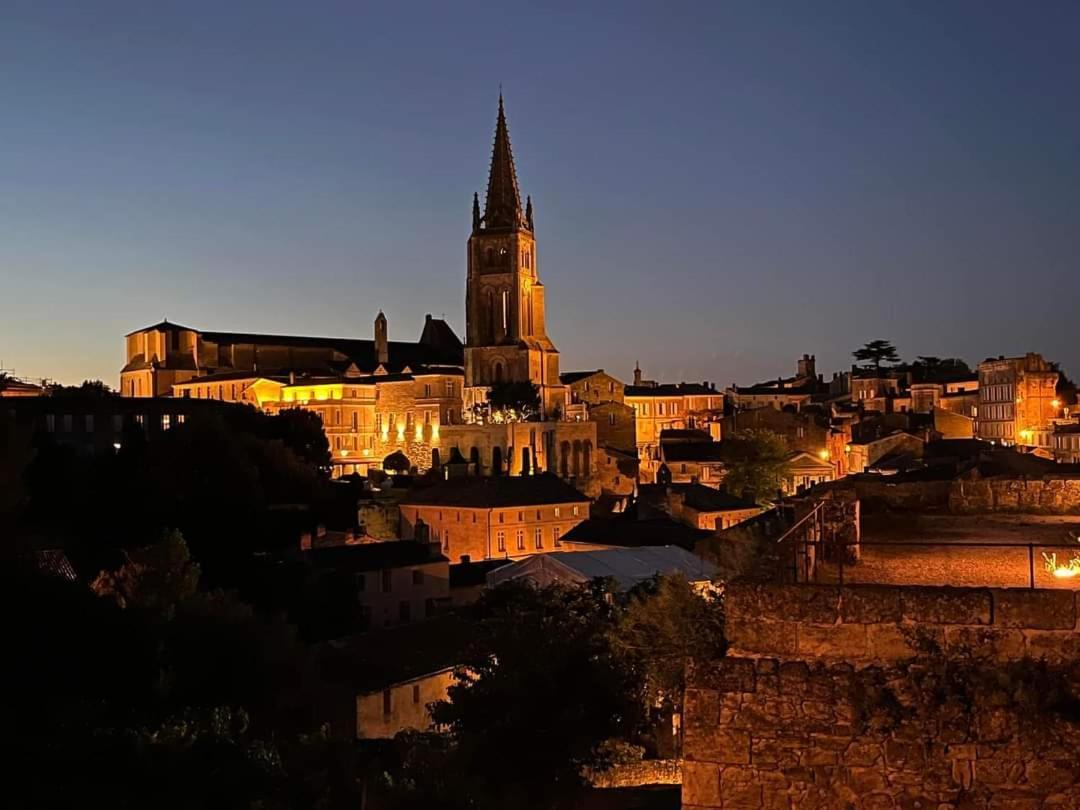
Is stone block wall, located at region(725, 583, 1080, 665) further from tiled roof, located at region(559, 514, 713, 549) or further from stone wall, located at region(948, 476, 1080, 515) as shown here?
tiled roof, located at region(559, 514, 713, 549)

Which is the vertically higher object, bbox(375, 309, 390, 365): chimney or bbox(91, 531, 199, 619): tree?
bbox(375, 309, 390, 365): chimney

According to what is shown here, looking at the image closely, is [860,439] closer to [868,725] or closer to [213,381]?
[213,381]

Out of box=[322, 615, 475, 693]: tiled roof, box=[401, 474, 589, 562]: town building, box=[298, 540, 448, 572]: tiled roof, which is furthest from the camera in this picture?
box=[401, 474, 589, 562]: town building

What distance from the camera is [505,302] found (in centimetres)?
10481

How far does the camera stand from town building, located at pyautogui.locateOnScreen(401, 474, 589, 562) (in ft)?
193

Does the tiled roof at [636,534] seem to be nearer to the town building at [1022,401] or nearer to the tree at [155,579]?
the tree at [155,579]

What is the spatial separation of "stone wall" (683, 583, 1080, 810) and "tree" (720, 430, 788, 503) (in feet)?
233

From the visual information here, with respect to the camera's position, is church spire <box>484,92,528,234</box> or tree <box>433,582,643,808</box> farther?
church spire <box>484,92,528,234</box>

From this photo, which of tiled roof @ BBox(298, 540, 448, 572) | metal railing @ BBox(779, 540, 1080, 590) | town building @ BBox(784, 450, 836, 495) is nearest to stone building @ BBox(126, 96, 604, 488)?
town building @ BBox(784, 450, 836, 495)

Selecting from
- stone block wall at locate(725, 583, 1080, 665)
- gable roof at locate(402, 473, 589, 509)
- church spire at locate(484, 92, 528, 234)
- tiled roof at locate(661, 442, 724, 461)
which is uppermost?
church spire at locate(484, 92, 528, 234)

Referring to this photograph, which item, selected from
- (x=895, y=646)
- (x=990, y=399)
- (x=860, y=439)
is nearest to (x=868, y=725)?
(x=895, y=646)

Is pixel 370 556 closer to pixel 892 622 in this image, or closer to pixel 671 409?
pixel 892 622

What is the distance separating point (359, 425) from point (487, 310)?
17.5 metres

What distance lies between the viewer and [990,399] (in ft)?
284
